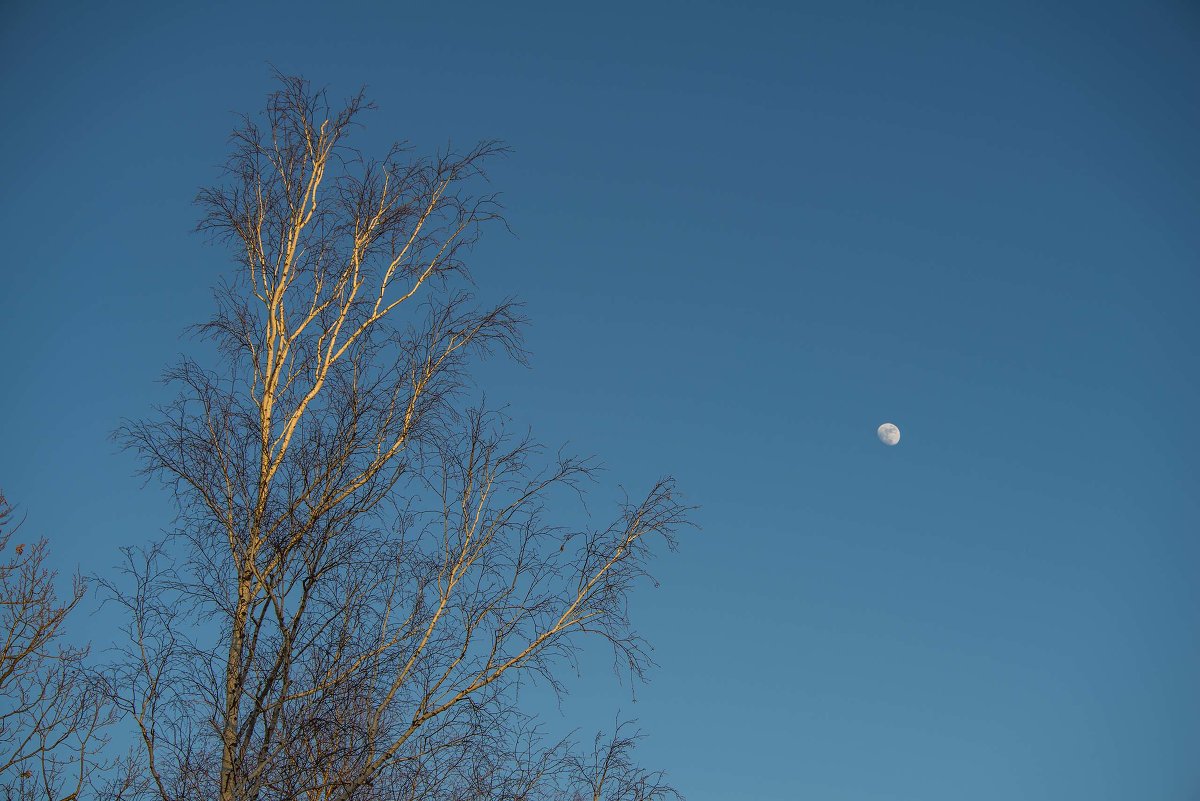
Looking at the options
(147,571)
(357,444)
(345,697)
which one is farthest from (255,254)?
(345,697)

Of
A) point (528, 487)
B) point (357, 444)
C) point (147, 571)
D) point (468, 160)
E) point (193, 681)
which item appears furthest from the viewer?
point (468, 160)

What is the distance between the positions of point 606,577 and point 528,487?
3.48ft

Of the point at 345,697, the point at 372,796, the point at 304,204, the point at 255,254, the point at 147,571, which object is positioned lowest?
the point at 372,796

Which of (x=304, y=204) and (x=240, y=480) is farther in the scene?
(x=304, y=204)

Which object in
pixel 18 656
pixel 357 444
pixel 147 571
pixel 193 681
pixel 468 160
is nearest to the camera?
pixel 193 681

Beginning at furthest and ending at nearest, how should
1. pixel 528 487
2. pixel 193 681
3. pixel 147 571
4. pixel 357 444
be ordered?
1. pixel 528 487
2. pixel 357 444
3. pixel 147 571
4. pixel 193 681

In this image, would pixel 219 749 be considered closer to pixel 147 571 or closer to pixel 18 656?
pixel 147 571

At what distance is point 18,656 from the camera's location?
11.2m

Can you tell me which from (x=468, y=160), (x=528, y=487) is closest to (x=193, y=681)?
(x=528, y=487)

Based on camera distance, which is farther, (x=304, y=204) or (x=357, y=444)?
(x=304, y=204)

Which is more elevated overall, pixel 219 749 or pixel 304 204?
pixel 304 204

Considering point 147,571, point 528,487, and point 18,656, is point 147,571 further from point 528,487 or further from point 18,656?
point 18,656

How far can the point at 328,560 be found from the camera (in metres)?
6.98

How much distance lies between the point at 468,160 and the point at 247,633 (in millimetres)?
4871
